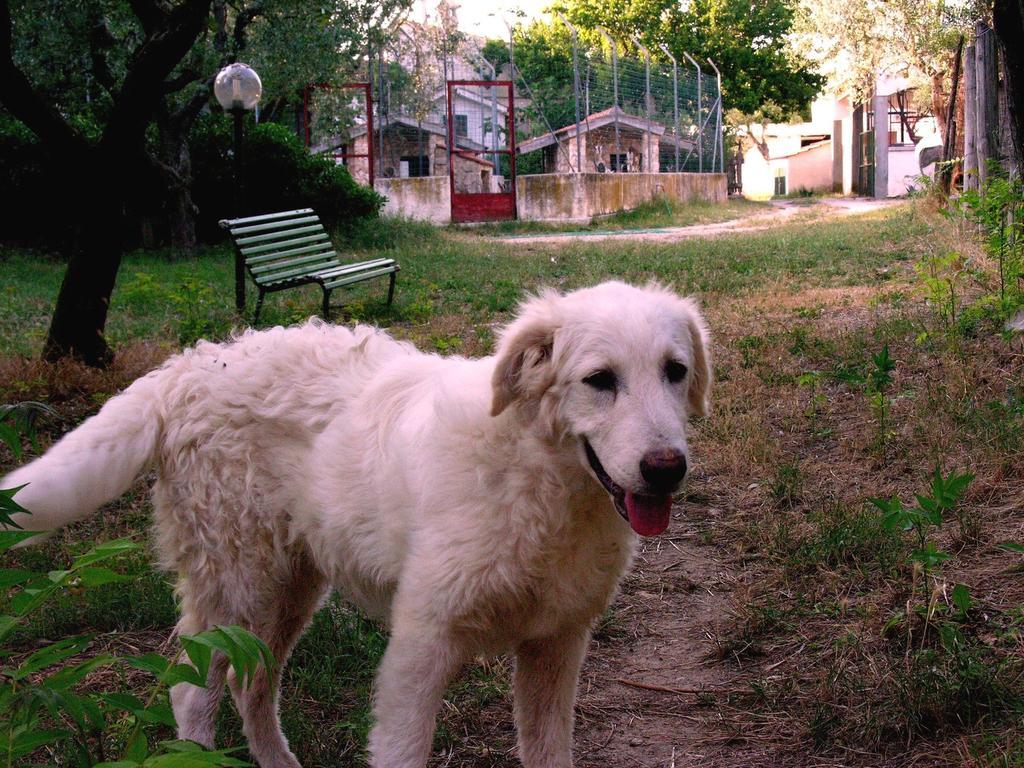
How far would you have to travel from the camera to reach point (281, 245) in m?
11.5

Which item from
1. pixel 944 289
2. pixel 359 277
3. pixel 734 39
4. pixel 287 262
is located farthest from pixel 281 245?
pixel 734 39

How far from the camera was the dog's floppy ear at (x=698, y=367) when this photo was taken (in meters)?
3.11

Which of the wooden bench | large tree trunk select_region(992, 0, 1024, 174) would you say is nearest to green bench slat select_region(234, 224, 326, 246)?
the wooden bench

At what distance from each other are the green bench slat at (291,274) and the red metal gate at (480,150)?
48.1 feet

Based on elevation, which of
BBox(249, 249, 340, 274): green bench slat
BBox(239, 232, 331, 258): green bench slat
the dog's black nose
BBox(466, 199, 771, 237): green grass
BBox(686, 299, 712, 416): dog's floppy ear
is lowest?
the dog's black nose

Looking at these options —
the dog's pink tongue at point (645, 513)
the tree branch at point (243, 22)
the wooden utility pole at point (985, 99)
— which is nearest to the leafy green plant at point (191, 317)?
the dog's pink tongue at point (645, 513)

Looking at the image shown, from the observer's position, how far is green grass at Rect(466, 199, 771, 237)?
80.4 ft

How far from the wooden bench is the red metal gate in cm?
1395

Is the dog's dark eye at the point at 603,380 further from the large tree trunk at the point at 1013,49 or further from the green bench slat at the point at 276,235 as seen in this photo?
the green bench slat at the point at 276,235

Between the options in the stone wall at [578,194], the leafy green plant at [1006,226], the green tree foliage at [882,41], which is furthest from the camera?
the green tree foliage at [882,41]

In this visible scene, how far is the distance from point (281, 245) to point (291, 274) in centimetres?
66

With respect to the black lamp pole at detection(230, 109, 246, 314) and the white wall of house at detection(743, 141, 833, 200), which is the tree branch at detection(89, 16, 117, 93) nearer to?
the black lamp pole at detection(230, 109, 246, 314)

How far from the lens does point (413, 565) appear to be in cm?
285

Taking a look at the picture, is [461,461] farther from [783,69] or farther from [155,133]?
[783,69]
